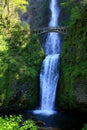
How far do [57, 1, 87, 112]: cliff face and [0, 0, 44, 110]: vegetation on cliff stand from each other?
3.28 m

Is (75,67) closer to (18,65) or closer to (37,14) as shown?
(18,65)

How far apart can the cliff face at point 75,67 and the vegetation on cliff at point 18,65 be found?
10.8 feet

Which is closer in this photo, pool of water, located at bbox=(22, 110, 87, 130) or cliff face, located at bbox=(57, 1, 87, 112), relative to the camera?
pool of water, located at bbox=(22, 110, 87, 130)

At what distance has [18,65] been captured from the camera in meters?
30.3

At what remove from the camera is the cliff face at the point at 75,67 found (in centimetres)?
2456

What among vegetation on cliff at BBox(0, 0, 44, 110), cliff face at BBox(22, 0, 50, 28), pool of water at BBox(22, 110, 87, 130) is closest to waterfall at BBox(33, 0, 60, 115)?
vegetation on cliff at BBox(0, 0, 44, 110)

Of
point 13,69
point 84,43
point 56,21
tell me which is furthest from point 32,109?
point 56,21

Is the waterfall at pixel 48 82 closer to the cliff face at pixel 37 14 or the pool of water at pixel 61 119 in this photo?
the pool of water at pixel 61 119

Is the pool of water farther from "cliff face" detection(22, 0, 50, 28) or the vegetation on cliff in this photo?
"cliff face" detection(22, 0, 50, 28)

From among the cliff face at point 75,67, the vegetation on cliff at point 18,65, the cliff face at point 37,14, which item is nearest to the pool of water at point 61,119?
the cliff face at point 75,67

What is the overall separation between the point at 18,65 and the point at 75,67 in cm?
691

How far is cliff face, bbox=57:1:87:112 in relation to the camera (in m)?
24.6

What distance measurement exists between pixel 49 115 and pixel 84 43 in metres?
7.57

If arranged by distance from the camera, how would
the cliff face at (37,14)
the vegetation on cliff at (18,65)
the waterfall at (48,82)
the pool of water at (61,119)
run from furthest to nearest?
Answer: the cliff face at (37,14), the waterfall at (48,82), the vegetation on cliff at (18,65), the pool of water at (61,119)
